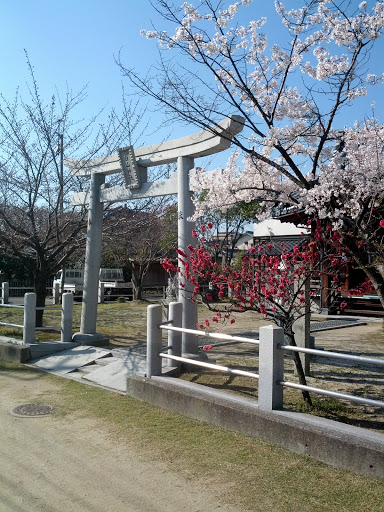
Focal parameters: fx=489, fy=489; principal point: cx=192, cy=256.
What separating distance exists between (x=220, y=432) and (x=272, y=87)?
434cm

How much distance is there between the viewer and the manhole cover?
20.5 feet

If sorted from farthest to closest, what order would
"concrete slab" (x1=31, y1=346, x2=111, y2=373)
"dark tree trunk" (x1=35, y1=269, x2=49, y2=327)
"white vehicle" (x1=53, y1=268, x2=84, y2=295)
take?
"white vehicle" (x1=53, y1=268, x2=84, y2=295) < "dark tree trunk" (x1=35, y1=269, x2=49, y2=327) < "concrete slab" (x1=31, y1=346, x2=111, y2=373)

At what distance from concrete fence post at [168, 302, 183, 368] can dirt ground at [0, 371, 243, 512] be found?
204 cm

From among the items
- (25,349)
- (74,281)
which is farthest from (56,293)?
(25,349)

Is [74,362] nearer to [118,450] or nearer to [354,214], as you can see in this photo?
[118,450]

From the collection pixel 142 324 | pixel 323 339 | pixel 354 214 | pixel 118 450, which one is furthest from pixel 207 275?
pixel 142 324

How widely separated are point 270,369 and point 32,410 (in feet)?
10.9

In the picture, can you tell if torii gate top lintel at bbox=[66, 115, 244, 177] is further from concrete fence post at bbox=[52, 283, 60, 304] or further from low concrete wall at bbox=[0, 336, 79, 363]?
concrete fence post at bbox=[52, 283, 60, 304]

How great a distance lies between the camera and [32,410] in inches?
253

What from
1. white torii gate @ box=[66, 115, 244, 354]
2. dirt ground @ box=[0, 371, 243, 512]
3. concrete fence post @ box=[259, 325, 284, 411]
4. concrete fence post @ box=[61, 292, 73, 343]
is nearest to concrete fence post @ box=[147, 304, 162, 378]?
white torii gate @ box=[66, 115, 244, 354]

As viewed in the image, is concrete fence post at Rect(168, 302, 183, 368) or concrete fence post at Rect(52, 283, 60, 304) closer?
concrete fence post at Rect(168, 302, 183, 368)

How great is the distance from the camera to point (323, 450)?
4.46 meters

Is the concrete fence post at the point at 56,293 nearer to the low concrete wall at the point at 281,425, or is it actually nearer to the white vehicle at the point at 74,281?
the white vehicle at the point at 74,281

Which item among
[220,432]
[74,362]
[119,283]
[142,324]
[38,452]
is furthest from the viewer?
[119,283]
